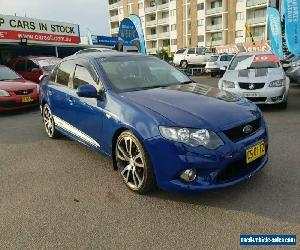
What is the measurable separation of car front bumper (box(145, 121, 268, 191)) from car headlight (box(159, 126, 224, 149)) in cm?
4

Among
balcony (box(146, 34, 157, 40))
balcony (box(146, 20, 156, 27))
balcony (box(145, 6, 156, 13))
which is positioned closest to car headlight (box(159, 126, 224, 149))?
balcony (box(146, 34, 157, 40))

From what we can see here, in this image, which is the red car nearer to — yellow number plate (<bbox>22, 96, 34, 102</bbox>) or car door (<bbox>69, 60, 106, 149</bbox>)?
yellow number plate (<bbox>22, 96, 34, 102</bbox>)

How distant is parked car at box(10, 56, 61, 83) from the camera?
13180mm

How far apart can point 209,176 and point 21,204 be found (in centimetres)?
214

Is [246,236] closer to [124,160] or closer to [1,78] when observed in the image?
[124,160]

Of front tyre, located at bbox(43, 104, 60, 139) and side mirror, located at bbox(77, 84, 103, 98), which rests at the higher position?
side mirror, located at bbox(77, 84, 103, 98)

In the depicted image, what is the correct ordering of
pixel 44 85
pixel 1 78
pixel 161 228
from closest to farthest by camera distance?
pixel 161 228 < pixel 44 85 < pixel 1 78

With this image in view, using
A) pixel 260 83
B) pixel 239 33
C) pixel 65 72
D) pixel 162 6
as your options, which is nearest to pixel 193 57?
pixel 260 83

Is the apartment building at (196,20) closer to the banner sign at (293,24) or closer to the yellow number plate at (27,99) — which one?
the banner sign at (293,24)

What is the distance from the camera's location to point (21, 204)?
356 cm

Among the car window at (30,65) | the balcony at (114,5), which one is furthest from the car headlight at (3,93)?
the balcony at (114,5)

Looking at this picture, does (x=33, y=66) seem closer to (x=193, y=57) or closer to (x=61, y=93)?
(x=61, y=93)

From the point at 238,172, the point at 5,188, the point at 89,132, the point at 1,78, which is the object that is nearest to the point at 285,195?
the point at 238,172

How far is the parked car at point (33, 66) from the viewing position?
13.2 metres
